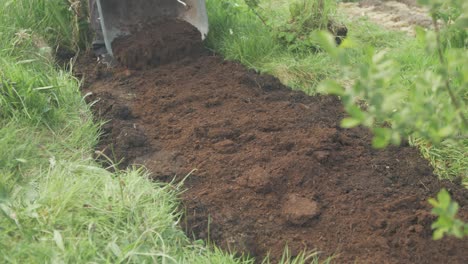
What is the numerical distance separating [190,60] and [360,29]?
1.77 m

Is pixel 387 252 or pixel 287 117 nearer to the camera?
pixel 387 252

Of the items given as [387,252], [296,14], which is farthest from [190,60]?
[387,252]

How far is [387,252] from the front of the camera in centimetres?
271

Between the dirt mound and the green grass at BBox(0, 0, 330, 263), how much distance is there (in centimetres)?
57

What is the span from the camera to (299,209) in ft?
9.87

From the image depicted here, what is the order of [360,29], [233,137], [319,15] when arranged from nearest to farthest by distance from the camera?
[233,137], [319,15], [360,29]

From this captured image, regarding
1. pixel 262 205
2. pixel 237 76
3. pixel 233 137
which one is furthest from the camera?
pixel 237 76

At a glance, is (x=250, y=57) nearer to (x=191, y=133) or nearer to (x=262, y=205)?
(x=191, y=133)

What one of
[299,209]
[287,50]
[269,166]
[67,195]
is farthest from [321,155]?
[287,50]

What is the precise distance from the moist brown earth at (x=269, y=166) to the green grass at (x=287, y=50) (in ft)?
0.62

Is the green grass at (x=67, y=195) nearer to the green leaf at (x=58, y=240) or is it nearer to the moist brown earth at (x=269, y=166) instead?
the green leaf at (x=58, y=240)

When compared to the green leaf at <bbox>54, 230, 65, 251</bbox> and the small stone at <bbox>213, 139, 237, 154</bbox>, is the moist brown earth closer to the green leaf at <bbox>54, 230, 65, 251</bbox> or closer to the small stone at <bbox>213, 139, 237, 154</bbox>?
the small stone at <bbox>213, 139, 237, 154</bbox>

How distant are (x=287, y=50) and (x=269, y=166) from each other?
185cm

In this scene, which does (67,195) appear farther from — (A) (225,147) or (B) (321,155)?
(B) (321,155)
